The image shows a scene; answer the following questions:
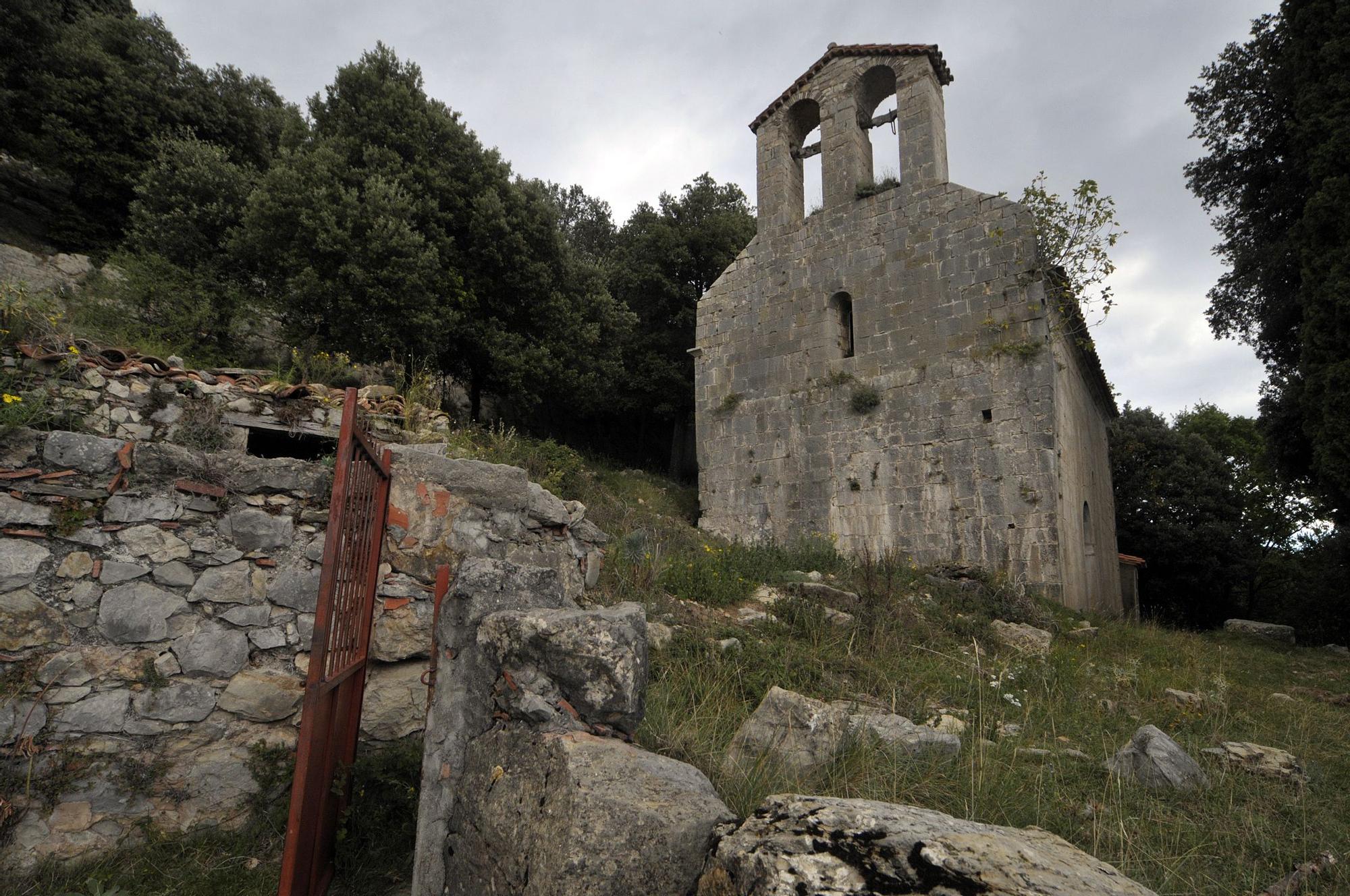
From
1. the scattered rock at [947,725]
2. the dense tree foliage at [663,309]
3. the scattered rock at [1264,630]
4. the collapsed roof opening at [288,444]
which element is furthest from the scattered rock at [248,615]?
the scattered rock at [1264,630]

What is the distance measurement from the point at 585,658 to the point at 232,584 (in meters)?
2.65

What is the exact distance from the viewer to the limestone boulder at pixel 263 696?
3712mm

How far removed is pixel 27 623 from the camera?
3.42 meters

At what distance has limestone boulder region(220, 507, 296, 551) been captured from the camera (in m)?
3.92

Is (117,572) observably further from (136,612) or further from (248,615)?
(248,615)

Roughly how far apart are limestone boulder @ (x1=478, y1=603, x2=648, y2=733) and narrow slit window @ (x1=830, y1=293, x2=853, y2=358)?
1021cm

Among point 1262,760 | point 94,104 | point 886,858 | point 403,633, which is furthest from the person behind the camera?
point 94,104

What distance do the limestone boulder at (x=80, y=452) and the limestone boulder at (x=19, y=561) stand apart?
1.42ft

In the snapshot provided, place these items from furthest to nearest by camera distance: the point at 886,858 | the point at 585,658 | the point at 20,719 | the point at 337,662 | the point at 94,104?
the point at 94,104 < the point at 20,719 < the point at 337,662 < the point at 585,658 < the point at 886,858

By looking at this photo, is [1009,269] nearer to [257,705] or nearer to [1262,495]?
[257,705]

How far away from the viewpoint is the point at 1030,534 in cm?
963

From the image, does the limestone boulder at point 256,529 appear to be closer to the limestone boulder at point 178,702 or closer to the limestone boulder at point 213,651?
the limestone boulder at point 213,651

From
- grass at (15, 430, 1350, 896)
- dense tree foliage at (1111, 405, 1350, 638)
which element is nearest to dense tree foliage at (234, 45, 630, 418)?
grass at (15, 430, 1350, 896)

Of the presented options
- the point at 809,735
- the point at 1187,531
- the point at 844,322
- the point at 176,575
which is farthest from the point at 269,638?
the point at 1187,531
